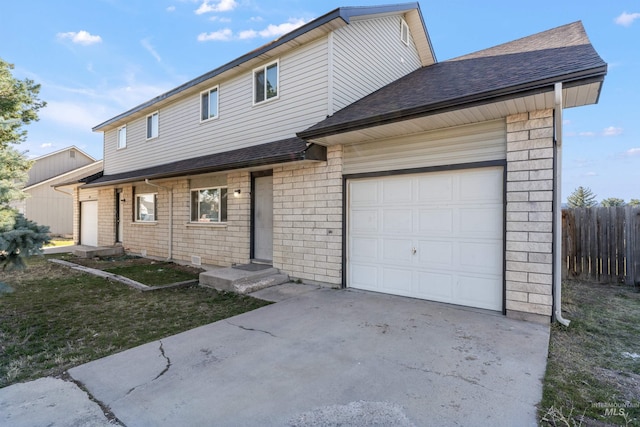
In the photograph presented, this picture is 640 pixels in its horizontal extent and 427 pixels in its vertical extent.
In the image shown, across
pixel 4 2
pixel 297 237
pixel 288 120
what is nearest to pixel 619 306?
pixel 297 237

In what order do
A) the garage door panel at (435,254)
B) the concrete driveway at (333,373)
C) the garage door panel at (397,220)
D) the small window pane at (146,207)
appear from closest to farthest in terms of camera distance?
the concrete driveway at (333,373)
the garage door panel at (435,254)
the garage door panel at (397,220)
the small window pane at (146,207)

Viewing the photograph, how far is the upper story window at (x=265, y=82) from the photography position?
834 centimetres

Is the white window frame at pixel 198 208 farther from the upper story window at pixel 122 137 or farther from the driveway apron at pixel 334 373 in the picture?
the upper story window at pixel 122 137

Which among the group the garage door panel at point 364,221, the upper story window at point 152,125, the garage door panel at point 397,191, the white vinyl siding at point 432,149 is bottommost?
the garage door panel at point 364,221

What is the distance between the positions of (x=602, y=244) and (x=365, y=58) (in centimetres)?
728

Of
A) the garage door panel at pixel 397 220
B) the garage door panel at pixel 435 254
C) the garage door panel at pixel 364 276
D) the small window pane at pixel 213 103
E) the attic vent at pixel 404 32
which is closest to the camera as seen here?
the garage door panel at pixel 435 254

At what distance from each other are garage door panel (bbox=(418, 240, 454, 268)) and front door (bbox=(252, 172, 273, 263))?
4114 mm

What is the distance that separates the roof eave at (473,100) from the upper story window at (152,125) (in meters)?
8.89

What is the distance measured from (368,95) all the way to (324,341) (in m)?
6.32

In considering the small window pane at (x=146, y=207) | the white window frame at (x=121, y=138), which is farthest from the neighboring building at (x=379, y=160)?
the white window frame at (x=121, y=138)

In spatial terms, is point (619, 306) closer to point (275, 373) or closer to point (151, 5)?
point (275, 373)

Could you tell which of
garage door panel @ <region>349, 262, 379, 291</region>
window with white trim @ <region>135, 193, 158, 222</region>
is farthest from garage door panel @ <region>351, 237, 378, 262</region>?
window with white trim @ <region>135, 193, 158, 222</region>

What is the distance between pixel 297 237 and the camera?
7.43 meters

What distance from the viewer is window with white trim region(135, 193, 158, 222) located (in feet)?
39.7
